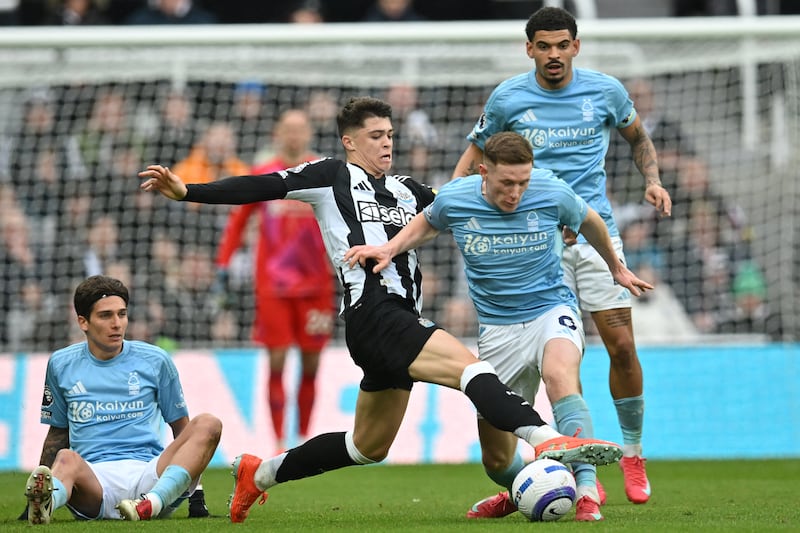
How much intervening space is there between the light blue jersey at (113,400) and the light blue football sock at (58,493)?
423 mm

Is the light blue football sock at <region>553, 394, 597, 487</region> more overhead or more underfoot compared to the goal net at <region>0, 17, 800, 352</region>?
more underfoot

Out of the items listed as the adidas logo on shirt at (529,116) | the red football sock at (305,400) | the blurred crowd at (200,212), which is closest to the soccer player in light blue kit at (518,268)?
the adidas logo on shirt at (529,116)

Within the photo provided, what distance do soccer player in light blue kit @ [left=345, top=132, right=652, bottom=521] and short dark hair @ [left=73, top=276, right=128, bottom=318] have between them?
1.40 metres

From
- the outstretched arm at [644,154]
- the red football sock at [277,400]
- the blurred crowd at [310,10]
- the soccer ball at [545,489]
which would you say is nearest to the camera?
the soccer ball at [545,489]

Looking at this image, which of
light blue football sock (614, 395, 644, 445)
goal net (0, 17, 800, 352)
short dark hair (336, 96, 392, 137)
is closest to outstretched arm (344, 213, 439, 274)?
short dark hair (336, 96, 392, 137)

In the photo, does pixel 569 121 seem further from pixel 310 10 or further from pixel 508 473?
pixel 310 10

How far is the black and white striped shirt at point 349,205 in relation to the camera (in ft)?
19.8

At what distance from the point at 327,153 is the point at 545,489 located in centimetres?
815

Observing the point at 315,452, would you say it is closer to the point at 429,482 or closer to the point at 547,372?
the point at 547,372

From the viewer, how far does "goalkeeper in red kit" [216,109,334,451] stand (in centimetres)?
1032

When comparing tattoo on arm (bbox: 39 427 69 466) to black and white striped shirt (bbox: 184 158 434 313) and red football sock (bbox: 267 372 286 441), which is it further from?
red football sock (bbox: 267 372 286 441)

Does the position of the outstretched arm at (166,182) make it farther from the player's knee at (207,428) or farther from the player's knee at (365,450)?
the player's knee at (365,450)

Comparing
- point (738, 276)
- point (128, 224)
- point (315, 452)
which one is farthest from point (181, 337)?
point (315, 452)

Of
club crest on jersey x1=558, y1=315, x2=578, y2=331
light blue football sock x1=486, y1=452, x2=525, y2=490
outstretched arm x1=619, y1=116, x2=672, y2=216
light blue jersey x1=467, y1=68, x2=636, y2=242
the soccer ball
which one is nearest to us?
the soccer ball
